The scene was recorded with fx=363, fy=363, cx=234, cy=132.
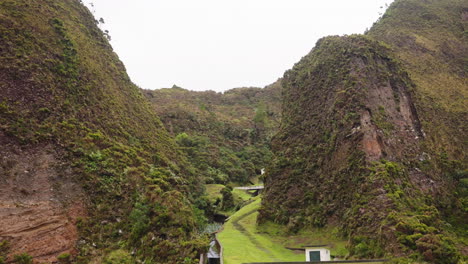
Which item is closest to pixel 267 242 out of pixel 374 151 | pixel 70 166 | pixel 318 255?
pixel 318 255

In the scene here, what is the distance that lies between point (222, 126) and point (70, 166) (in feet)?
152

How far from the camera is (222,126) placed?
69375 mm

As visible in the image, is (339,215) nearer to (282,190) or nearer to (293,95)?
(282,190)

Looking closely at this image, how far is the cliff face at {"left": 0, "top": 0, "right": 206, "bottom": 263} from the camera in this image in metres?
20.5

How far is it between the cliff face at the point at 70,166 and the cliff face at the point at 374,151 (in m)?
10.6

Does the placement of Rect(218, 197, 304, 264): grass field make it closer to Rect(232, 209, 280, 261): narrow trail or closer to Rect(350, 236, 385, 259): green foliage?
Rect(232, 209, 280, 261): narrow trail

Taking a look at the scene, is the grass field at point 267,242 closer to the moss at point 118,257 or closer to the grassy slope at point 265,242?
the grassy slope at point 265,242

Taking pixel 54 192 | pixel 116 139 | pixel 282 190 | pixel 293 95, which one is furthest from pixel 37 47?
pixel 293 95

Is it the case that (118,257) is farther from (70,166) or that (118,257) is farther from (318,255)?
(318,255)

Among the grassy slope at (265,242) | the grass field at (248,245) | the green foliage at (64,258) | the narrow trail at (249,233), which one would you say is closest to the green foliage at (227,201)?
the narrow trail at (249,233)

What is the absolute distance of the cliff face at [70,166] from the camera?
20531mm

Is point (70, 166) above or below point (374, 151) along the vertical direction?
below

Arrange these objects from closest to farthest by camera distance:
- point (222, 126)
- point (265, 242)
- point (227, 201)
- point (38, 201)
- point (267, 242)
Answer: point (38, 201)
point (265, 242)
point (267, 242)
point (227, 201)
point (222, 126)

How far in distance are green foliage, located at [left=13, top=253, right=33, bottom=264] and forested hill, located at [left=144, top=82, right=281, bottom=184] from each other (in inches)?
1254
